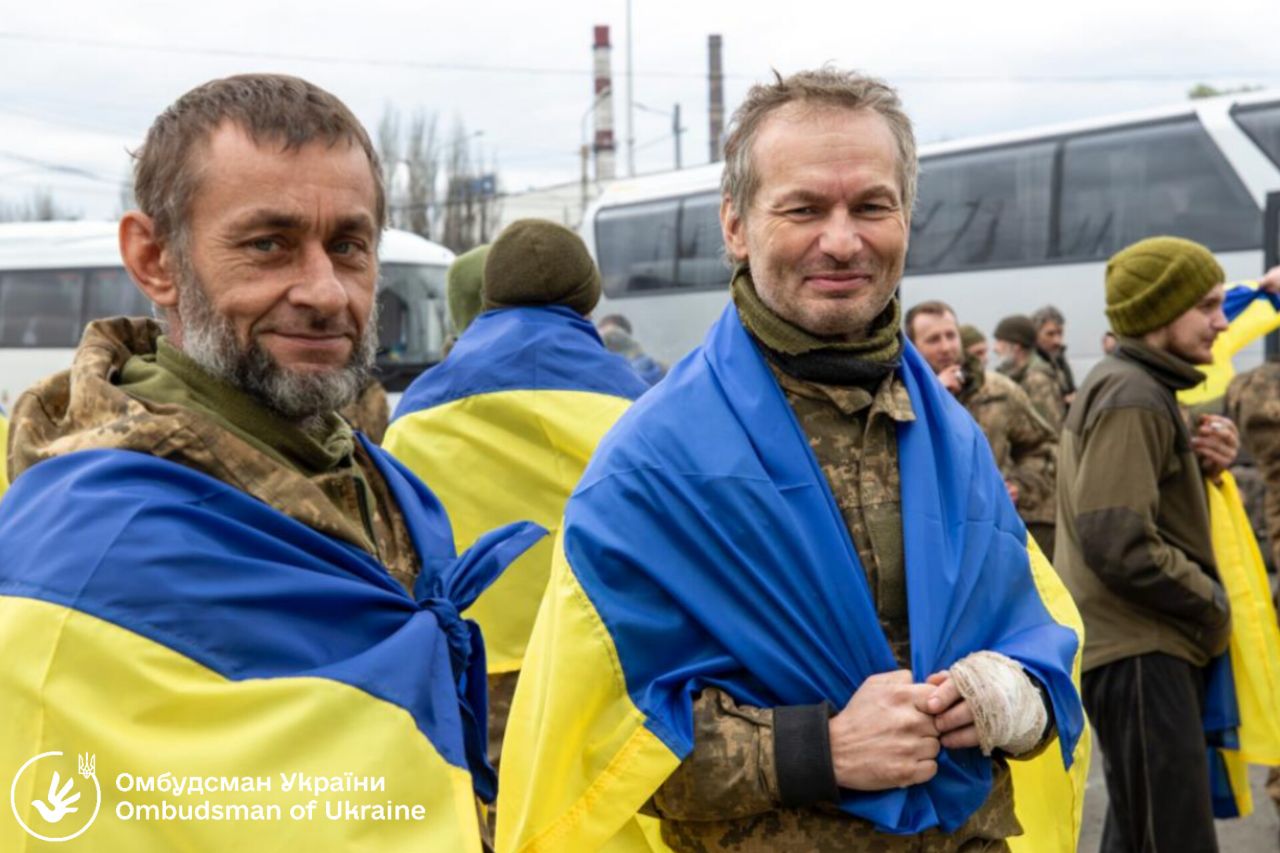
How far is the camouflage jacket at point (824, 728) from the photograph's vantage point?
2320 millimetres

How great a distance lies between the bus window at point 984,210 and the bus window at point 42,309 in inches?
463

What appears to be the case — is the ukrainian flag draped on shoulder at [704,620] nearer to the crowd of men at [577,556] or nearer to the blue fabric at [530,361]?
the crowd of men at [577,556]

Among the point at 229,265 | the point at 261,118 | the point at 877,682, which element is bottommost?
the point at 877,682

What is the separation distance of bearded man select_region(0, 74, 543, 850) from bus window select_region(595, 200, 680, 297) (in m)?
17.8

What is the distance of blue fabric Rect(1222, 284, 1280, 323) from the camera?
5.92 metres

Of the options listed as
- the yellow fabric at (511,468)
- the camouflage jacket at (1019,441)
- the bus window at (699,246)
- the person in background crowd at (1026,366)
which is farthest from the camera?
the bus window at (699,246)

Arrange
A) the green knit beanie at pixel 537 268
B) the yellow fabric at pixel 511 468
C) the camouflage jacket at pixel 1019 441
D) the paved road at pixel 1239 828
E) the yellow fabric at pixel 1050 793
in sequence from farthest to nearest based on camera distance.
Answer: the camouflage jacket at pixel 1019 441
the paved road at pixel 1239 828
the green knit beanie at pixel 537 268
the yellow fabric at pixel 511 468
the yellow fabric at pixel 1050 793

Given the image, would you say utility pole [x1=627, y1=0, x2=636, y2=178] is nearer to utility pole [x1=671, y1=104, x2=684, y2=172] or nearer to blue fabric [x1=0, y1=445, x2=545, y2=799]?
utility pole [x1=671, y1=104, x2=684, y2=172]

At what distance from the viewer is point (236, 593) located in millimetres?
1793

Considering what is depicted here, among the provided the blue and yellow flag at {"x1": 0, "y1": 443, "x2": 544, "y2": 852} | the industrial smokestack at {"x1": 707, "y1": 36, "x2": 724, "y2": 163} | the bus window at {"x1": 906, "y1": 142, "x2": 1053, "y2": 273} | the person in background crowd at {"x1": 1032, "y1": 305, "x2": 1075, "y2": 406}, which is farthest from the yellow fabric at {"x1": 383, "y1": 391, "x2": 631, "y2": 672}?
the industrial smokestack at {"x1": 707, "y1": 36, "x2": 724, "y2": 163}

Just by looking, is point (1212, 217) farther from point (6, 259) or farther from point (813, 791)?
point (6, 259)

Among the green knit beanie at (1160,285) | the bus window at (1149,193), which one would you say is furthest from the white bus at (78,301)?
the green knit beanie at (1160,285)

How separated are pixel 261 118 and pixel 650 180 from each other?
18.7 metres

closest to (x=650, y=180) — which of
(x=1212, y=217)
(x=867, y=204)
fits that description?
(x=1212, y=217)
